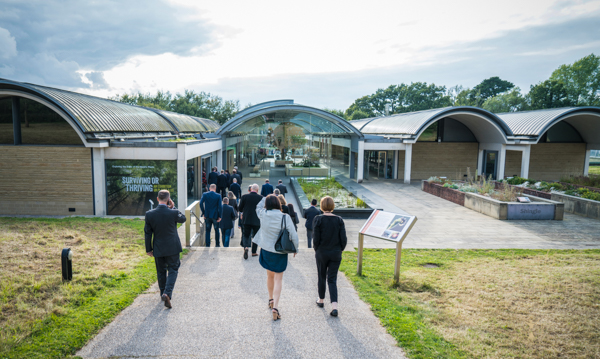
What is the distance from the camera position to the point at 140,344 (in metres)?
4.21

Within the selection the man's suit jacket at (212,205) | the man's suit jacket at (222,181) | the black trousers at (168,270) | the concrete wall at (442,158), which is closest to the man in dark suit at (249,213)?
the man's suit jacket at (212,205)

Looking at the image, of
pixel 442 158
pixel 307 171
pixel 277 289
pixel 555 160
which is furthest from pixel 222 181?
pixel 555 160

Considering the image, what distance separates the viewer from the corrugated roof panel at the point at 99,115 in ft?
41.8

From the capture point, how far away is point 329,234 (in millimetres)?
4965

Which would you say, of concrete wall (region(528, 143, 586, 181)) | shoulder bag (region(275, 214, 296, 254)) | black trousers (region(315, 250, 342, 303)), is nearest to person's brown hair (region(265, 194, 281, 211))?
shoulder bag (region(275, 214, 296, 254))

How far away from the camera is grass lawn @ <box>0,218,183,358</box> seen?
418cm

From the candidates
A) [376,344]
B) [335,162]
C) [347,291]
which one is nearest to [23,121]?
[347,291]

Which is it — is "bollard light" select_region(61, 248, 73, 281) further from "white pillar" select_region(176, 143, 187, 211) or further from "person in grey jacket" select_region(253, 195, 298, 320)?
"white pillar" select_region(176, 143, 187, 211)

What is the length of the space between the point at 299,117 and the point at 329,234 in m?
19.5

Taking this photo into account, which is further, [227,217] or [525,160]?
[525,160]

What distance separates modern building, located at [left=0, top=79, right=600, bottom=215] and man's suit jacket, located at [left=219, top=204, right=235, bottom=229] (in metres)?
5.09

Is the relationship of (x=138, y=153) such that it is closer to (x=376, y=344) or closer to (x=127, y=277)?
(x=127, y=277)

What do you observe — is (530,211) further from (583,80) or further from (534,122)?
(583,80)

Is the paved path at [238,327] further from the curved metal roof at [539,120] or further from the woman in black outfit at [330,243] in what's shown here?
the curved metal roof at [539,120]
